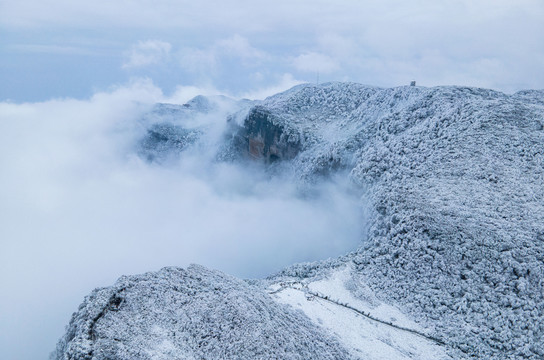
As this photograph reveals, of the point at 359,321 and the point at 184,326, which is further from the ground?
the point at 184,326

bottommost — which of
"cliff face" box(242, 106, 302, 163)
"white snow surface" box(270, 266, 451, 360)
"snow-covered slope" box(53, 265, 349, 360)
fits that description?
"white snow surface" box(270, 266, 451, 360)

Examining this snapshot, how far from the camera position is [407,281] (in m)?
11.6

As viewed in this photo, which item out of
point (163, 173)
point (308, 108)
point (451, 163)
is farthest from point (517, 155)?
point (163, 173)

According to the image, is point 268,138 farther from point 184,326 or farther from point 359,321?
point 184,326

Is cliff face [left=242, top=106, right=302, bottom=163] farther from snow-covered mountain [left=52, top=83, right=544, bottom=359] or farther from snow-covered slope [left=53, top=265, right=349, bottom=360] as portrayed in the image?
snow-covered slope [left=53, top=265, right=349, bottom=360]

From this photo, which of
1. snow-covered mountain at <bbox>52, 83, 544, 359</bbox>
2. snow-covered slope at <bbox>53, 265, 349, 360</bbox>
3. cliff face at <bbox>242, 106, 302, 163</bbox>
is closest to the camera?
snow-covered slope at <bbox>53, 265, 349, 360</bbox>

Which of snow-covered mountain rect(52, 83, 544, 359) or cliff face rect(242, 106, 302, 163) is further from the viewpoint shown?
cliff face rect(242, 106, 302, 163)

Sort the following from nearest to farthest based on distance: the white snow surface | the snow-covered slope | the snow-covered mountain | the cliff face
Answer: the snow-covered slope < the snow-covered mountain < the white snow surface < the cliff face

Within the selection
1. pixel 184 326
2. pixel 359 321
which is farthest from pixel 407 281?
pixel 184 326

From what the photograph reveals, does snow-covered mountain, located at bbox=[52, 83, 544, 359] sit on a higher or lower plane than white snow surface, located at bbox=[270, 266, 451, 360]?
higher

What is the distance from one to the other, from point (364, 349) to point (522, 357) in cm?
357

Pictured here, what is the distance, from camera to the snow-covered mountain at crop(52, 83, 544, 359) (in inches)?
322

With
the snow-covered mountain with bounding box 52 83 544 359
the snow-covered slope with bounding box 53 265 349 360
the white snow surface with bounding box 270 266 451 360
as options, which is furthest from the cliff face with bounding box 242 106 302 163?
the snow-covered slope with bounding box 53 265 349 360

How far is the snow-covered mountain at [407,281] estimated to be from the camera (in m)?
8.17
